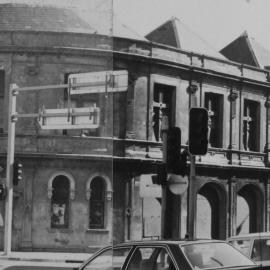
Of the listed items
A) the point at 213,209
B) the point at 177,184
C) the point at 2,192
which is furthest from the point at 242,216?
the point at 2,192

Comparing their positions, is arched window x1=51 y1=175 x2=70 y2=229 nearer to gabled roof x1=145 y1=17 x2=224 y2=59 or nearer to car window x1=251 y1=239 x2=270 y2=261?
car window x1=251 y1=239 x2=270 y2=261

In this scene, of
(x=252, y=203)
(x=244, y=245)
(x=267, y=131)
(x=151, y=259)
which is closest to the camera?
(x=151, y=259)

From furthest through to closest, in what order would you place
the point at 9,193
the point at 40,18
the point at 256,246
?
the point at 256,246 → the point at 40,18 → the point at 9,193

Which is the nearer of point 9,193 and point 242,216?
point 9,193

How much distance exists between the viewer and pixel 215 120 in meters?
25.7

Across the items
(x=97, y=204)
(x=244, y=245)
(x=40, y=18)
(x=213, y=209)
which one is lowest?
(x=244, y=245)

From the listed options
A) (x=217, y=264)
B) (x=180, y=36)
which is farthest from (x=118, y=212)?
(x=217, y=264)

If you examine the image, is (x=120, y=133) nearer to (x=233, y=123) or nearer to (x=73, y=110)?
(x=233, y=123)

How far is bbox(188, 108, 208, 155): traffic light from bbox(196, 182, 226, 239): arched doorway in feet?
43.9

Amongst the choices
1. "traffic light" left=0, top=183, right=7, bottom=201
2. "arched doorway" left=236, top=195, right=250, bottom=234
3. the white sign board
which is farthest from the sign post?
"arched doorway" left=236, top=195, right=250, bottom=234

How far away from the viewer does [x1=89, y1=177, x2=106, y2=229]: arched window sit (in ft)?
31.2

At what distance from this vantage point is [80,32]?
32.8 ft

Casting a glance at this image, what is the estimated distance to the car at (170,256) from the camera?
7.88m

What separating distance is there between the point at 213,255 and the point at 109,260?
48.8 inches
